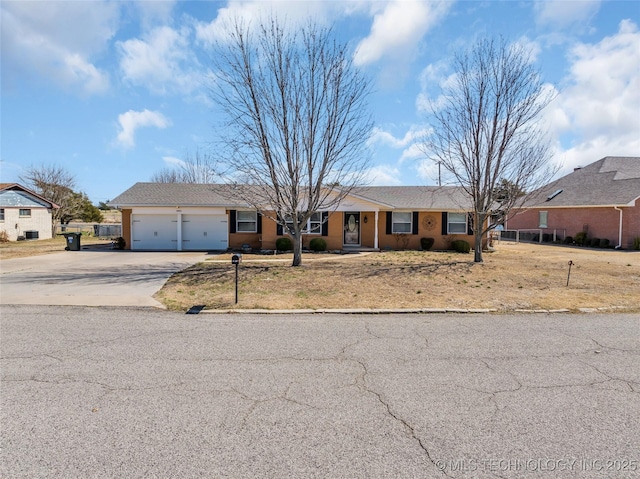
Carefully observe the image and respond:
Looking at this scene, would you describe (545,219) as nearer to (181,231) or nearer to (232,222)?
(232,222)

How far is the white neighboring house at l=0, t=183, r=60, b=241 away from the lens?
30.0m

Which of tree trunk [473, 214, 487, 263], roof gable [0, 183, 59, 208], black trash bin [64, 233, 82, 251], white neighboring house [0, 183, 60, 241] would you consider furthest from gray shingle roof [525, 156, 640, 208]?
roof gable [0, 183, 59, 208]

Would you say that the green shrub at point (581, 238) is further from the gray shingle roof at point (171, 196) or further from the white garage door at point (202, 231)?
the white garage door at point (202, 231)

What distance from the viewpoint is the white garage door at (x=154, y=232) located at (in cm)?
2270

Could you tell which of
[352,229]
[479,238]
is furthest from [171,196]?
[479,238]

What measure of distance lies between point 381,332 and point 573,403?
306cm

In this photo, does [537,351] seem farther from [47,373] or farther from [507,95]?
[507,95]

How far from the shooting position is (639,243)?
23109 mm

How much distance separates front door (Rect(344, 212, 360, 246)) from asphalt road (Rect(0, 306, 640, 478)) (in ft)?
54.2

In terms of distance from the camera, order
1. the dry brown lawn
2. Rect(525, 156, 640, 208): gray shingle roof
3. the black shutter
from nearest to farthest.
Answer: the dry brown lawn
the black shutter
Rect(525, 156, 640, 208): gray shingle roof

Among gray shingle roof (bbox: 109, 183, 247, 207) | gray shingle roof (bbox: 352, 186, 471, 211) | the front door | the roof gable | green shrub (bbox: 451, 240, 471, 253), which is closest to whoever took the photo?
green shrub (bbox: 451, 240, 471, 253)

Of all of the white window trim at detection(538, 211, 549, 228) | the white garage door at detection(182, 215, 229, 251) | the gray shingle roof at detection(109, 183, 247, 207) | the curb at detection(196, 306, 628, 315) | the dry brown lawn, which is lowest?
the curb at detection(196, 306, 628, 315)

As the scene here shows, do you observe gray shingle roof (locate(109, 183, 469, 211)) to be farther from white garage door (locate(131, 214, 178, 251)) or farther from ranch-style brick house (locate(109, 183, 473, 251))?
white garage door (locate(131, 214, 178, 251))

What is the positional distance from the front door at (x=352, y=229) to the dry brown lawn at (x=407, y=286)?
7449 mm
